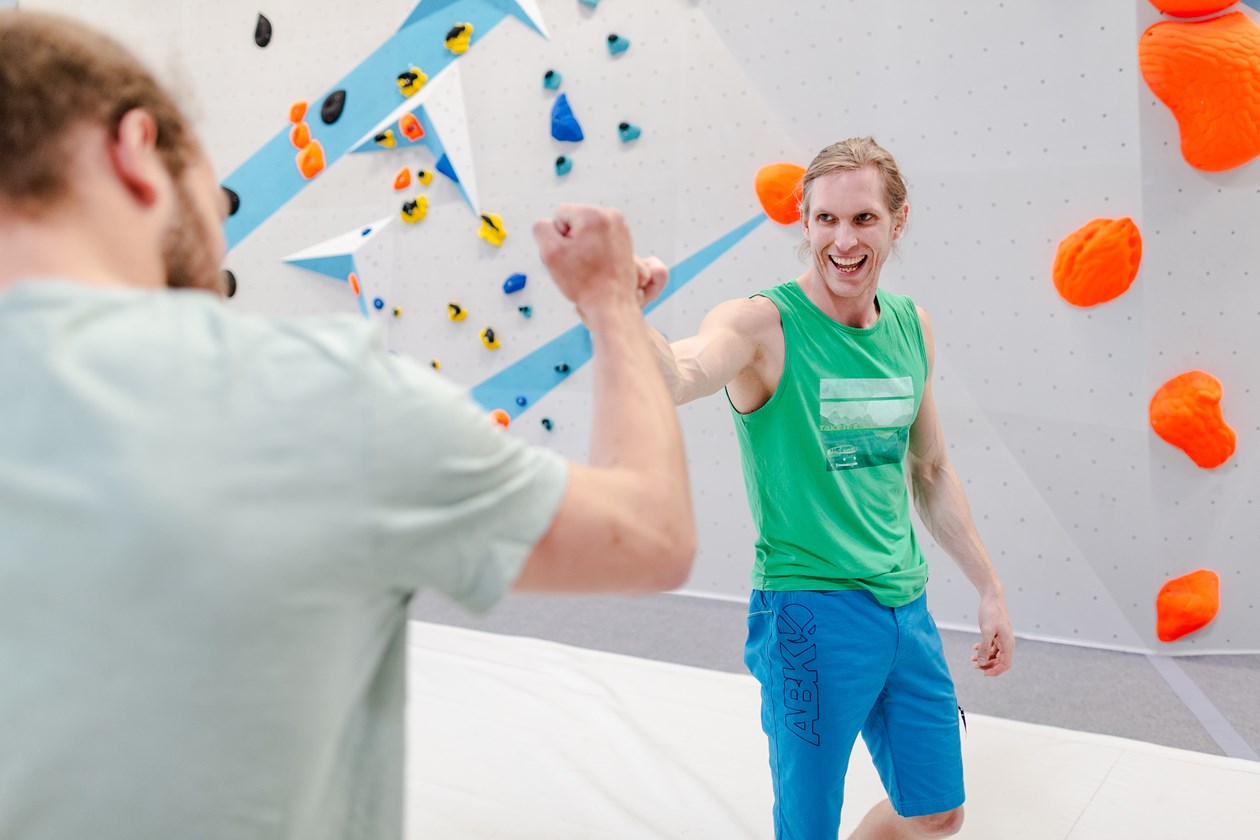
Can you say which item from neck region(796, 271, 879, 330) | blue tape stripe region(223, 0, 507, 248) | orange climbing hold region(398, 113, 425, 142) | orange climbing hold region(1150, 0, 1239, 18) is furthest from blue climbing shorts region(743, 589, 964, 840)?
blue tape stripe region(223, 0, 507, 248)

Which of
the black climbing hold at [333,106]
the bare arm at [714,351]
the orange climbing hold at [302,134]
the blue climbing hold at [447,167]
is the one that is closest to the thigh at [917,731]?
the bare arm at [714,351]

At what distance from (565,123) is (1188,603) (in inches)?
118

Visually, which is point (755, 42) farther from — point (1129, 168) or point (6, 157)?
point (6, 157)

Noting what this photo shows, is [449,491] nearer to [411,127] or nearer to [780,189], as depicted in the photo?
[780,189]

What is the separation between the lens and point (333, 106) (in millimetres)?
4707

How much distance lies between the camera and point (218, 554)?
508mm

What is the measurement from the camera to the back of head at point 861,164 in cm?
182

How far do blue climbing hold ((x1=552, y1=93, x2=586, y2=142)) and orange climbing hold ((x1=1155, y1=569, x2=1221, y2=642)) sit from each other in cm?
286

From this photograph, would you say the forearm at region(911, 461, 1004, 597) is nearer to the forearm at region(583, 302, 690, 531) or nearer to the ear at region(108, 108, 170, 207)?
the forearm at region(583, 302, 690, 531)

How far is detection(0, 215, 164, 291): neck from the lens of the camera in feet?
1.84

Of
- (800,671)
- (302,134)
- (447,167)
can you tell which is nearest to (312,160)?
(302,134)

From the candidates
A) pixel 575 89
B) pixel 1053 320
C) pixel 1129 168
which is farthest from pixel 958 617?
pixel 575 89

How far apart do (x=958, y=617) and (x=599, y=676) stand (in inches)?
57.2

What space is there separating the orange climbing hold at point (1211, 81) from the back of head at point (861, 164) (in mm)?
1818
